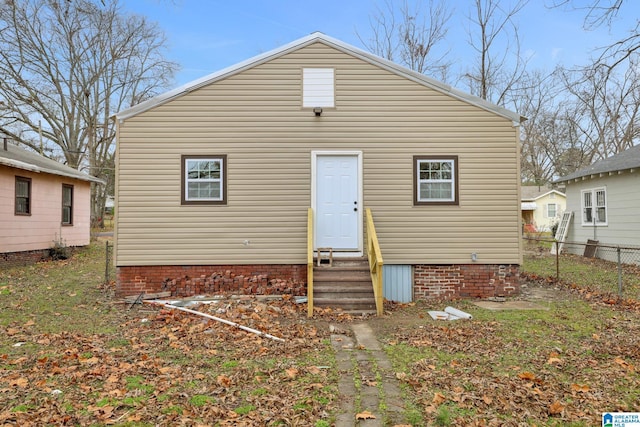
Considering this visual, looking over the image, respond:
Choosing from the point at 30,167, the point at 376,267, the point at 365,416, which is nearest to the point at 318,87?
the point at 376,267

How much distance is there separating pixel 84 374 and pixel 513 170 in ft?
26.3

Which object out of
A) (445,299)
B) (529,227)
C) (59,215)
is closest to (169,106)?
(445,299)

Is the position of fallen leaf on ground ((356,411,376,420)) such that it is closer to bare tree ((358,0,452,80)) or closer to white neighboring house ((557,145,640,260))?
white neighboring house ((557,145,640,260))

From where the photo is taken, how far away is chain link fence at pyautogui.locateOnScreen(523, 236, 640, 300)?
9102mm

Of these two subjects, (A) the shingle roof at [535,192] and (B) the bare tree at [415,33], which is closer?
(B) the bare tree at [415,33]

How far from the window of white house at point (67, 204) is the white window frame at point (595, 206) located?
19.8 metres

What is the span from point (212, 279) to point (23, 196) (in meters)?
9.24

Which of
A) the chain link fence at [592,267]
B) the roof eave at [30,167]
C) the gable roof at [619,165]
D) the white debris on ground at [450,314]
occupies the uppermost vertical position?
the gable roof at [619,165]

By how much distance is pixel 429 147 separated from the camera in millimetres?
8539

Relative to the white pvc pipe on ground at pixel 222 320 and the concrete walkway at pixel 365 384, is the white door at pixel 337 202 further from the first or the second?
the concrete walkway at pixel 365 384

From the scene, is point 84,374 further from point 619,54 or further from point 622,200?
point 622,200

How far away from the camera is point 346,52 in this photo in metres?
8.57

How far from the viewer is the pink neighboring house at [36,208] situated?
1251 centimetres

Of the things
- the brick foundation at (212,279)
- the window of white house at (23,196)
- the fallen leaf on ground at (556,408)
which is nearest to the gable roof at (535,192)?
the brick foundation at (212,279)
